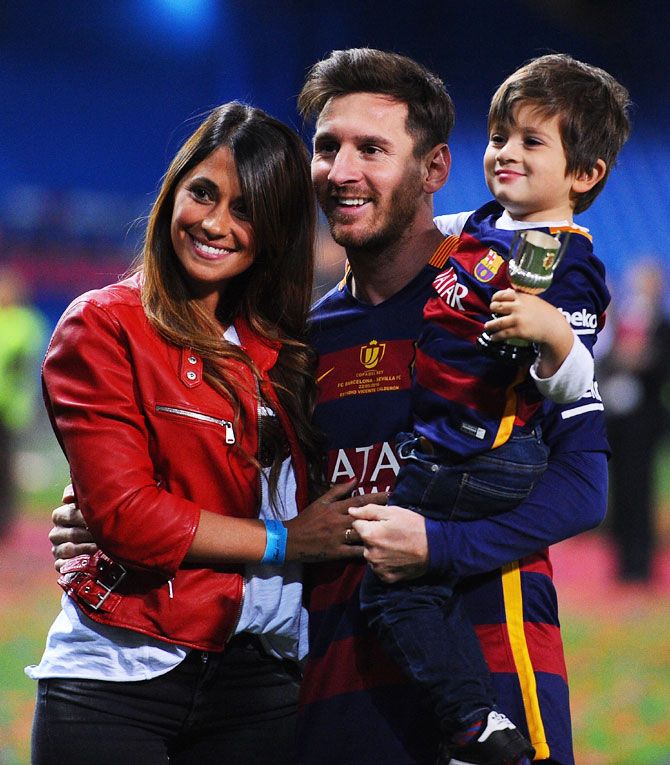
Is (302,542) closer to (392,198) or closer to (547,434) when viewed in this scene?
(547,434)

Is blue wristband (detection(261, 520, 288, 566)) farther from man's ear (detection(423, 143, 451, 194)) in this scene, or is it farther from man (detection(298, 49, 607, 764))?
man's ear (detection(423, 143, 451, 194))

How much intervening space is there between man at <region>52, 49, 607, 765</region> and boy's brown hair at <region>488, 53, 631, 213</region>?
382 mm

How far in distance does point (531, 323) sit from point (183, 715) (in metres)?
1.02

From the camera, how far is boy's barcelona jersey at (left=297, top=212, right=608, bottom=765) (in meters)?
1.92

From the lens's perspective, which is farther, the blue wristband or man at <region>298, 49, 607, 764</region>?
the blue wristband

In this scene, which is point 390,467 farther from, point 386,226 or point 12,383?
point 12,383

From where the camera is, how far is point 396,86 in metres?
2.27

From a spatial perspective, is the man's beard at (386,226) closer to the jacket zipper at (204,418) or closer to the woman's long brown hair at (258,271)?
the woman's long brown hair at (258,271)

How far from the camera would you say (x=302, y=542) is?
1981 millimetres

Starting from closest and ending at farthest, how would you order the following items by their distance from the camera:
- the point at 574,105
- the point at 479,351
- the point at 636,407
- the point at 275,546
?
the point at 479,351 < the point at 574,105 < the point at 275,546 < the point at 636,407

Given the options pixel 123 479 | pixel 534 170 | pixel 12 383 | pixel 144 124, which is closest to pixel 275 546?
pixel 123 479

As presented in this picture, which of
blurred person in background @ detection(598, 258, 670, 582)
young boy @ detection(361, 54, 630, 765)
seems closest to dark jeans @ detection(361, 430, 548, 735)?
young boy @ detection(361, 54, 630, 765)

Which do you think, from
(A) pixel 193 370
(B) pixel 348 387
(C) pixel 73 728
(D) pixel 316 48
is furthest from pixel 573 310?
(D) pixel 316 48

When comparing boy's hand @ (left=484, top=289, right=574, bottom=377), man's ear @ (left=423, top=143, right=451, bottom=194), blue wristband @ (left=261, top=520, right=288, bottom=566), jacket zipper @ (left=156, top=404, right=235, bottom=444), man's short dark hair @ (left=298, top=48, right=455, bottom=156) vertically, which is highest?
man's short dark hair @ (left=298, top=48, right=455, bottom=156)
